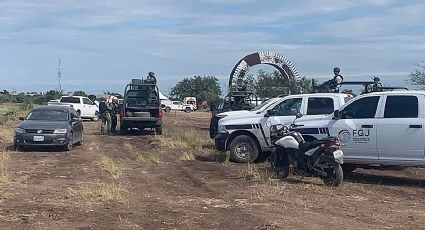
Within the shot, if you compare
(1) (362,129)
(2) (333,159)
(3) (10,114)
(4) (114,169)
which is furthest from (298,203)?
(3) (10,114)

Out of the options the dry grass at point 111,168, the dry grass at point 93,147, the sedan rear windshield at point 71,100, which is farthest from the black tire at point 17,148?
the sedan rear windshield at point 71,100

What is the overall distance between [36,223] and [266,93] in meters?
28.0

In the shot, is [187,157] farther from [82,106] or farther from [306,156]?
[82,106]

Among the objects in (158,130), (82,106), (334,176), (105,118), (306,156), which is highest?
(82,106)

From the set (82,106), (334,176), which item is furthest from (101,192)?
(82,106)

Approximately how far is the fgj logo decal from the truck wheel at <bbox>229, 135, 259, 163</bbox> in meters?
3.39

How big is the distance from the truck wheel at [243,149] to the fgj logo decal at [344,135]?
133 inches

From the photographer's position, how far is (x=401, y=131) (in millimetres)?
12984

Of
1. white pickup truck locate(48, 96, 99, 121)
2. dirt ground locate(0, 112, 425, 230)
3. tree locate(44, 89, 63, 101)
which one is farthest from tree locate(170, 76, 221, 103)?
dirt ground locate(0, 112, 425, 230)

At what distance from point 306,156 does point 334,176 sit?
0.68 m

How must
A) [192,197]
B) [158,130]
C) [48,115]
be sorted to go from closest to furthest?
1. [192,197]
2. [48,115]
3. [158,130]

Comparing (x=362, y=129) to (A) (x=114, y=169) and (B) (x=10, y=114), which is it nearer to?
(A) (x=114, y=169)

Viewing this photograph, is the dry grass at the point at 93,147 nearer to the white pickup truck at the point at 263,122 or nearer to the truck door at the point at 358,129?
the white pickup truck at the point at 263,122

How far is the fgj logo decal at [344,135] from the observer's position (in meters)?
13.6
